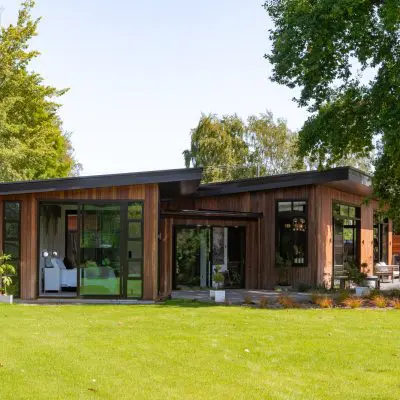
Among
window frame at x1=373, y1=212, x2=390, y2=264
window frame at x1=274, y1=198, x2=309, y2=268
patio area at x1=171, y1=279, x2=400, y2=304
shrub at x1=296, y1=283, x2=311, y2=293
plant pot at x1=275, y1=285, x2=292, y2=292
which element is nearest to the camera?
patio area at x1=171, y1=279, x2=400, y2=304

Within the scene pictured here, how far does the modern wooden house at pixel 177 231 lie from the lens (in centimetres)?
1449

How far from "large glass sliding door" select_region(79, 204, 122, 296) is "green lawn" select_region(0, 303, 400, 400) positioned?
278 centimetres

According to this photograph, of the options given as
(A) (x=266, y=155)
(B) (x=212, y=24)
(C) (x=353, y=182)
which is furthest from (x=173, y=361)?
(A) (x=266, y=155)

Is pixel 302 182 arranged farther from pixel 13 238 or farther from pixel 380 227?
pixel 13 238

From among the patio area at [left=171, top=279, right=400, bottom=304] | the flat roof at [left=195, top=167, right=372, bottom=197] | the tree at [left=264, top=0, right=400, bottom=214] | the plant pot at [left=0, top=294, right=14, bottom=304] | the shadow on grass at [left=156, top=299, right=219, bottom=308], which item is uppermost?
the tree at [left=264, top=0, right=400, bottom=214]

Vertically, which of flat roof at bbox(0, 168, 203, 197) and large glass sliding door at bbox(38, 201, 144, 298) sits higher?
flat roof at bbox(0, 168, 203, 197)

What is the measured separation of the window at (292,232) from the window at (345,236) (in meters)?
1.40

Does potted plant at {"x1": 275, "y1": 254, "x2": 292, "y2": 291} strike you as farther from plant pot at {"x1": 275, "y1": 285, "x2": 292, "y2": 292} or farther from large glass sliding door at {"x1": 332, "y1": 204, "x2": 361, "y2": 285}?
large glass sliding door at {"x1": 332, "y1": 204, "x2": 361, "y2": 285}

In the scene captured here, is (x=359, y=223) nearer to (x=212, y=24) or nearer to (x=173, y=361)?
(x=212, y=24)

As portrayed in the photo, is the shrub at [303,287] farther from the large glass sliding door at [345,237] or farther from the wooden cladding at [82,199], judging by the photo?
the wooden cladding at [82,199]

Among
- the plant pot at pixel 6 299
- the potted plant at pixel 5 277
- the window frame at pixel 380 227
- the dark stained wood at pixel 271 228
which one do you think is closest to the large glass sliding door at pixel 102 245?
the potted plant at pixel 5 277

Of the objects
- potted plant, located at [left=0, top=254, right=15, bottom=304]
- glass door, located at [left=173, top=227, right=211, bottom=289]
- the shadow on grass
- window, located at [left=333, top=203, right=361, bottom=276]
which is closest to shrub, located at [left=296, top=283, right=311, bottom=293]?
window, located at [left=333, top=203, right=361, bottom=276]

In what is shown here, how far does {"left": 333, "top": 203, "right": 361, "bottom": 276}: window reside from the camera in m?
20.0

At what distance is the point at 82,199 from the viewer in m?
14.6
